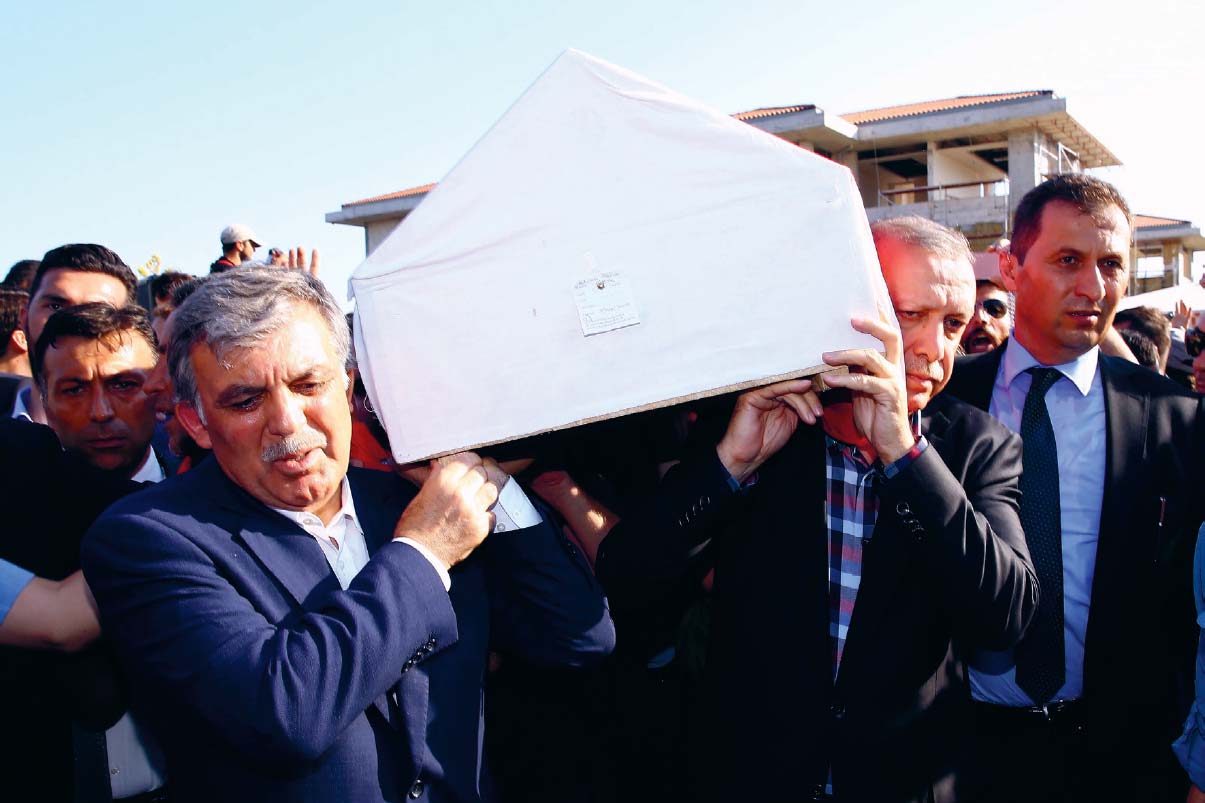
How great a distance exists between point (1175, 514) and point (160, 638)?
2.70 meters

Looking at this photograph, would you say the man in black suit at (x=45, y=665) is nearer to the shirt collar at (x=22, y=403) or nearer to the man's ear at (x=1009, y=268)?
the shirt collar at (x=22, y=403)

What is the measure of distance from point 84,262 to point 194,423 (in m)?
2.75

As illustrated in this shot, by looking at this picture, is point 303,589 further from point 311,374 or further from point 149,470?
point 149,470

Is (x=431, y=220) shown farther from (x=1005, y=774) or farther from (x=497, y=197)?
(x=1005, y=774)

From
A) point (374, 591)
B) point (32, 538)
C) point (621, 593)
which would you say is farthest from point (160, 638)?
point (621, 593)

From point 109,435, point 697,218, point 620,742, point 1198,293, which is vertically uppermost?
point 697,218

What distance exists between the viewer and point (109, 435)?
287 cm

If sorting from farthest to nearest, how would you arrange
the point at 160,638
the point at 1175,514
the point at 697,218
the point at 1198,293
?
the point at 1198,293 → the point at 1175,514 → the point at 697,218 → the point at 160,638

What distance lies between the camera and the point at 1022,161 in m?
24.7

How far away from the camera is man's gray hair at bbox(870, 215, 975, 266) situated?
2.25m

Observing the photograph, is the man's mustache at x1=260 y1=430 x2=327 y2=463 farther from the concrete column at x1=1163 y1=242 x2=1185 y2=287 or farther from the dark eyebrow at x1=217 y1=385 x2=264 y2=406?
the concrete column at x1=1163 y1=242 x2=1185 y2=287

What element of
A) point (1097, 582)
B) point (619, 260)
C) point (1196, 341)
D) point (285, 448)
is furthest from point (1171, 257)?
point (285, 448)

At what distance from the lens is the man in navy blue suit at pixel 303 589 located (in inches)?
64.6

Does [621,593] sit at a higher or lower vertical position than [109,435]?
lower
